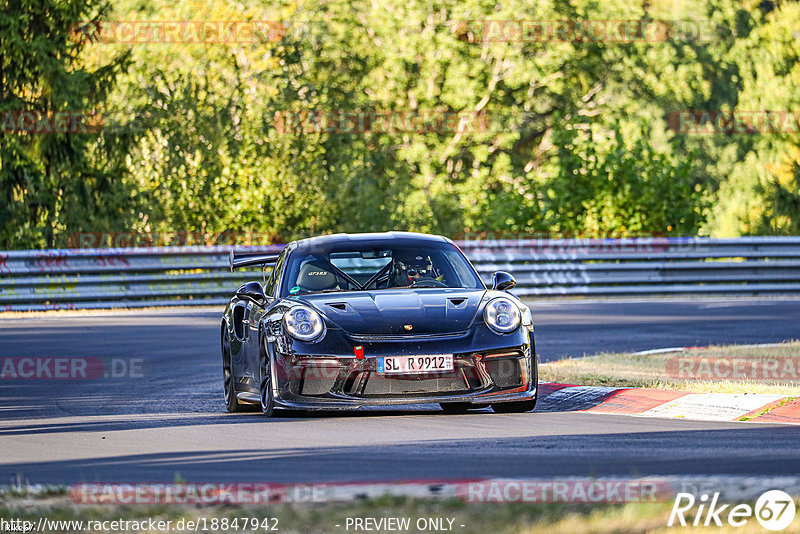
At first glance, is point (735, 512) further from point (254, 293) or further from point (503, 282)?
point (254, 293)

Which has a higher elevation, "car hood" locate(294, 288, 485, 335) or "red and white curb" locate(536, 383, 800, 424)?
"car hood" locate(294, 288, 485, 335)

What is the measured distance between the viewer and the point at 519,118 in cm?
5028

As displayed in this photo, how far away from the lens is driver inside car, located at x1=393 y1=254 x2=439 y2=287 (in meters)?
11.4

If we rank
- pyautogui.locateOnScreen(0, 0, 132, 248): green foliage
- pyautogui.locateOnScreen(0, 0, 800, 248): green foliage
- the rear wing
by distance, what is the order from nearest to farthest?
the rear wing
pyautogui.locateOnScreen(0, 0, 132, 248): green foliage
pyautogui.locateOnScreen(0, 0, 800, 248): green foliage

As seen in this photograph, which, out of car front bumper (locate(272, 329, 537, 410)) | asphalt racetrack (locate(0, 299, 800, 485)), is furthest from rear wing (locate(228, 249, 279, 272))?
car front bumper (locate(272, 329, 537, 410))

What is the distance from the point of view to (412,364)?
1002 centimetres

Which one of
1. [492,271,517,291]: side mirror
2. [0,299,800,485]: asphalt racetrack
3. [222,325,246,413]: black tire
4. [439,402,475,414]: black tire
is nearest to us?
[0,299,800,485]: asphalt racetrack

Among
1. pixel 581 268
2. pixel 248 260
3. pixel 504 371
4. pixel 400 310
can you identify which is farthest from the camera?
pixel 581 268

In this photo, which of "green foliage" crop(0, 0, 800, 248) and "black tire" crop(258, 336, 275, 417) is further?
"green foliage" crop(0, 0, 800, 248)

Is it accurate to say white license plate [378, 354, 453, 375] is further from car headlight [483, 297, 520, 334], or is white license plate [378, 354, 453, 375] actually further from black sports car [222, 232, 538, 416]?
car headlight [483, 297, 520, 334]

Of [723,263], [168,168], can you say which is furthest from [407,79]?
[723,263]

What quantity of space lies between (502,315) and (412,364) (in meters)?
0.81

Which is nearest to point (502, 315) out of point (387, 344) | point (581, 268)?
point (387, 344)

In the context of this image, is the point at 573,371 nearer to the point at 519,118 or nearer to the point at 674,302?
the point at 674,302
